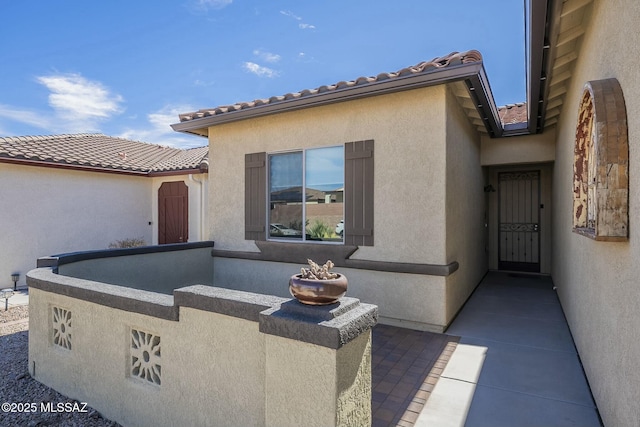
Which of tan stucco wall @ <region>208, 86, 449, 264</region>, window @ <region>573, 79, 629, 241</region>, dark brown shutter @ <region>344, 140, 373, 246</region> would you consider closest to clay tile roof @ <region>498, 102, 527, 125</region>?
tan stucco wall @ <region>208, 86, 449, 264</region>

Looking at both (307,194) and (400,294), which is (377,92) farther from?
(400,294)

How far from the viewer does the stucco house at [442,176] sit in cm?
235

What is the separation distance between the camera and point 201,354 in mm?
2527

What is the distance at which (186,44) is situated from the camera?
9.02 metres

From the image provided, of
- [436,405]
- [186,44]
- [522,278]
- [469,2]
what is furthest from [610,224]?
[186,44]

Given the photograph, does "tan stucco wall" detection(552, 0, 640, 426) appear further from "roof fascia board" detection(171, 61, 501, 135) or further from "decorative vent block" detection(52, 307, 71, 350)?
"decorative vent block" detection(52, 307, 71, 350)

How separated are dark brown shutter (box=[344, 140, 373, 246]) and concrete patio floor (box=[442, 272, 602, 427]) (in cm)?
201

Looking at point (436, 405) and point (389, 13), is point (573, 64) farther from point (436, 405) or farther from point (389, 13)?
point (436, 405)

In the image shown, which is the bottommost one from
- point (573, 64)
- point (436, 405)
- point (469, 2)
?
point (436, 405)

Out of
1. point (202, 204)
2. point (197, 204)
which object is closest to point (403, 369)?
point (202, 204)

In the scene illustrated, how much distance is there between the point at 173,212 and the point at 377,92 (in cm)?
877

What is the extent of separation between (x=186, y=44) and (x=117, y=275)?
667 cm

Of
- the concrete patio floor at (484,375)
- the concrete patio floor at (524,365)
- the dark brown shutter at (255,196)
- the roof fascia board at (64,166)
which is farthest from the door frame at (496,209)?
the roof fascia board at (64,166)

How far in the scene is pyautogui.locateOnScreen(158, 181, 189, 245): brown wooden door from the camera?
11.0 m
